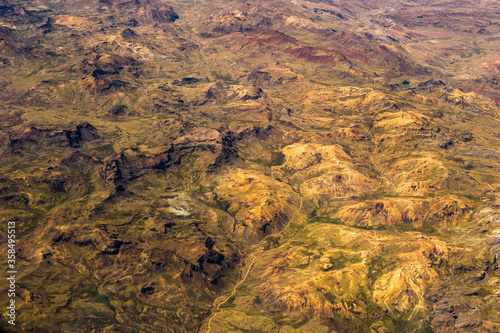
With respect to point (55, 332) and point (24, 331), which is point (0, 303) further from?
point (55, 332)

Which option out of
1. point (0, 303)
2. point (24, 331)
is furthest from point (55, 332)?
point (0, 303)
